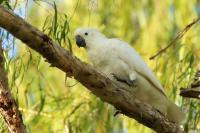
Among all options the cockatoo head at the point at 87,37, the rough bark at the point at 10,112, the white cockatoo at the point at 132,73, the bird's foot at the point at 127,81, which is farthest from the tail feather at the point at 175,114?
the rough bark at the point at 10,112

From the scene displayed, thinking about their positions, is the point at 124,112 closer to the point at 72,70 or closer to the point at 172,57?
the point at 72,70

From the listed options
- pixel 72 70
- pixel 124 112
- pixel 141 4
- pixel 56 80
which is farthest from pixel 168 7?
pixel 72 70

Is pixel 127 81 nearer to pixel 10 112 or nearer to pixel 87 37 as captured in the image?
pixel 87 37

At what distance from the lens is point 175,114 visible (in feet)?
7.93

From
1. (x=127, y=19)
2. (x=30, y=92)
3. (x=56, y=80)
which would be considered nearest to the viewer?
(x=30, y=92)

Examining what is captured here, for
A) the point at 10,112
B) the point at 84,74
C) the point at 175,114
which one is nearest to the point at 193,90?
the point at 175,114

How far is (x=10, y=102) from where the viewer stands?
1.77 metres

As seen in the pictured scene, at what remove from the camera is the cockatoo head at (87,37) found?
8.65 ft

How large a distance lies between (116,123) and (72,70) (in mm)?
1061

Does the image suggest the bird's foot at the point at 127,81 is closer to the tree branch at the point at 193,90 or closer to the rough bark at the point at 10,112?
the tree branch at the point at 193,90

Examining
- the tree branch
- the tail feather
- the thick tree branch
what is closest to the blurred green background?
the tail feather

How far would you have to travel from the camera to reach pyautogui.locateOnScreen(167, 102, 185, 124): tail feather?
2.40 metres

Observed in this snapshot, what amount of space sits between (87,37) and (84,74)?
830 mm

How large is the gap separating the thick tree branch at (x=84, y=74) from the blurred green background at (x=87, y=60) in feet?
0.46
